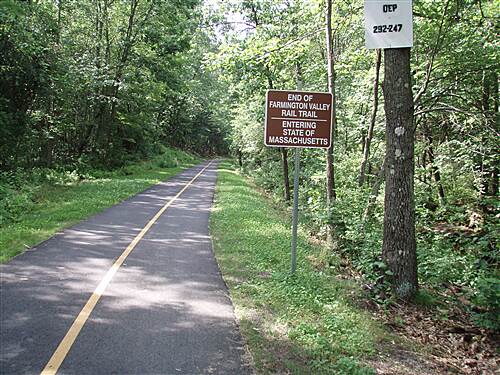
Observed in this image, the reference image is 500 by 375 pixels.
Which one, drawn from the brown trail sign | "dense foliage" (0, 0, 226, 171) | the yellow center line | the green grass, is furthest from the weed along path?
"dense foliage" (0, 0, 226, 171)

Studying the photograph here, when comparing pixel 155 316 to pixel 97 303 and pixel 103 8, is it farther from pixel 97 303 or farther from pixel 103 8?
pixel 103 8

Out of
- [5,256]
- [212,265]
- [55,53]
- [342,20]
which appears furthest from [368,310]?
[55,53]

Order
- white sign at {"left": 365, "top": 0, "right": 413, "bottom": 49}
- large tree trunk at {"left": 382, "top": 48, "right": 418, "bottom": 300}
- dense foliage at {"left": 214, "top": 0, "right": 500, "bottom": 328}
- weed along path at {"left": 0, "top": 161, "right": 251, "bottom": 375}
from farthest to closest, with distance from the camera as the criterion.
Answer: dense foliage at {"left": 214, "top": 0, "right": 500, "bottom": 328}
large tree trunk at {"left": 382, "top": 48, "right": 418, "bottom": 300}
white sign at {"left": 365, "top": 0, "right": 413, "bottom": 49}
weed along path at {"left": 0, "top": 161, "right": 251, "bottom": 375}

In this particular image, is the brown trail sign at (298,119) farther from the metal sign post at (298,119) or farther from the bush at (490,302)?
the bush at (490,302)

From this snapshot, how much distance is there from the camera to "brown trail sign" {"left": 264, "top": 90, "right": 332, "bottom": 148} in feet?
21.3

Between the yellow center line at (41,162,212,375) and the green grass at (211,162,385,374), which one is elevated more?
the yellow center line at (41,162,212,375)

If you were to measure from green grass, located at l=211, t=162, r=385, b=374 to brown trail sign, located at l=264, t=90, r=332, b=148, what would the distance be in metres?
2.33

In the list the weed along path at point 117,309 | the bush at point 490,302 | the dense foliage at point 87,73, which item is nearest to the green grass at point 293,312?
the weed along path at point 117,309

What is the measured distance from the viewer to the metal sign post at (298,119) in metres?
6.49

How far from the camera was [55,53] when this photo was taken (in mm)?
16828

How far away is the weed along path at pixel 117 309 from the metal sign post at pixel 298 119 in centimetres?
263

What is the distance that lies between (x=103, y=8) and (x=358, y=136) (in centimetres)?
1813

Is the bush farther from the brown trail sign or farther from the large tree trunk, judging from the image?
the brown trail sign

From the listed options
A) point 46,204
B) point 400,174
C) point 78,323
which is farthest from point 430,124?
point 78,323
